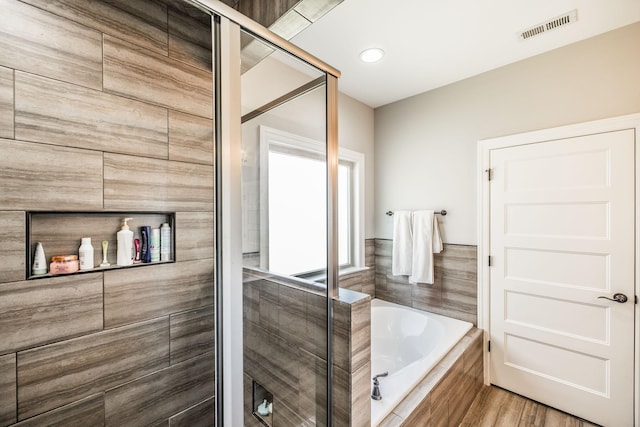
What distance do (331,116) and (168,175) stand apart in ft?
2.86

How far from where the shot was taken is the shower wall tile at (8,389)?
978 millimetres

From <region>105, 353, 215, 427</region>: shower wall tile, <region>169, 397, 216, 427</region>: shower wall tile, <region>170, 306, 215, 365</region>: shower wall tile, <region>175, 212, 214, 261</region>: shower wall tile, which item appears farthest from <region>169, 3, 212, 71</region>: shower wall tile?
<region>169, 397, 216, 427</region>: shower wall tile

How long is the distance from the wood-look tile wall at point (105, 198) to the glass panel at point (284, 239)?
369mm

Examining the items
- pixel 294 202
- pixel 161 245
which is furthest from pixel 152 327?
pixel 294 202

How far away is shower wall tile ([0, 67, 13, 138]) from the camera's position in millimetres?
968

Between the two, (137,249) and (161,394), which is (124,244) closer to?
(137,249)

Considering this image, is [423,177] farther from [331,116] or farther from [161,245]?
[161,245]

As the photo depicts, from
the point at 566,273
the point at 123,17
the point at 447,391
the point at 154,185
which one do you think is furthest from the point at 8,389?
the point at 566,273

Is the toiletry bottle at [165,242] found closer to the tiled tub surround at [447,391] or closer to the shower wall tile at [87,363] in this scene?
the shower wall tile at [87,363]

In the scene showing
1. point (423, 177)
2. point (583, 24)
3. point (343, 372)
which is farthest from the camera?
point (423, 177)

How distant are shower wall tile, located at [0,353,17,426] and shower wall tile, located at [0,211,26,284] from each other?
0.30 metres

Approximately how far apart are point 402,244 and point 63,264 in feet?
7.63

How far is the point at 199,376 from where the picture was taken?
4.86ft

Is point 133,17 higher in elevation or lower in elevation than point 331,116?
higher
